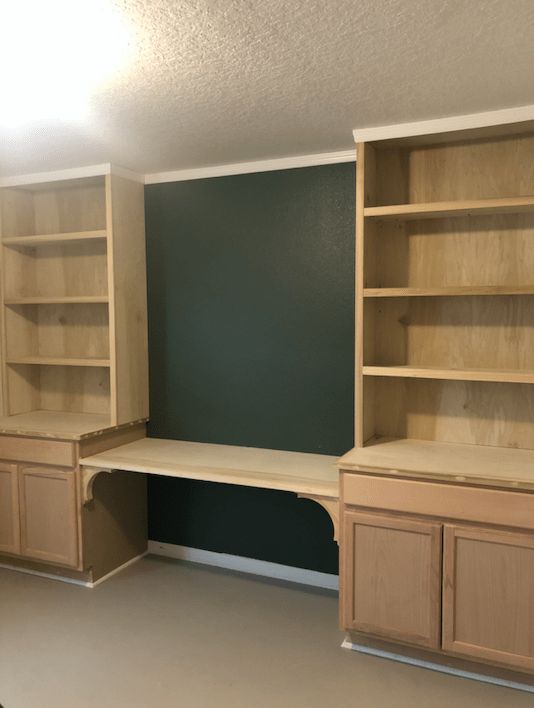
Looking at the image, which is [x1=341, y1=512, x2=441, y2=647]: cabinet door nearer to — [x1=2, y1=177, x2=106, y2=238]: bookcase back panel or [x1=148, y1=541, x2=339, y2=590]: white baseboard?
[x1=148, y1=541, x2=339, y2=590]: white baseboard

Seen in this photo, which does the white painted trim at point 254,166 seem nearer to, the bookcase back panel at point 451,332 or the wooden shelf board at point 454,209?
the wooden shelf board at point 454,209

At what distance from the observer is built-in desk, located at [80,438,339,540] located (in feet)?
8.80

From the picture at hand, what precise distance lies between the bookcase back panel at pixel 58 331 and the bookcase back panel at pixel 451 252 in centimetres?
176

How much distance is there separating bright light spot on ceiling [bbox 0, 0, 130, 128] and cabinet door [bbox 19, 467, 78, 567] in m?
1.87

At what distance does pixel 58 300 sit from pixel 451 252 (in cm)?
223

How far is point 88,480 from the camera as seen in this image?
319cm

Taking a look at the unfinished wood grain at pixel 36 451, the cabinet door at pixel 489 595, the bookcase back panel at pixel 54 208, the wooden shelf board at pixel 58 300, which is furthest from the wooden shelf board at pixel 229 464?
the bookcase back panel at pixel 54 208

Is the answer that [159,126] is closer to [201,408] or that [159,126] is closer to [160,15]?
[160,15]

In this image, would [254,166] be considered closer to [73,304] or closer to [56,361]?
[73,304]

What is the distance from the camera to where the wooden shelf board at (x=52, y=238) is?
3.39m

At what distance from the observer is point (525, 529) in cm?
227

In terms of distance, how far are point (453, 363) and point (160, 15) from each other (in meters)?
1.98

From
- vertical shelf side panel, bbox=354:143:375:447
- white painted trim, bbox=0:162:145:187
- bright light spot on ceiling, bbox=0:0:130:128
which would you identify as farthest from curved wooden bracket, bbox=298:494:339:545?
white painted trim, bbox=0:162:145:187

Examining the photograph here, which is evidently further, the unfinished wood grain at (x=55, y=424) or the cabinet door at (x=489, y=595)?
the unfinished wood grain at (x=55, y=424)
